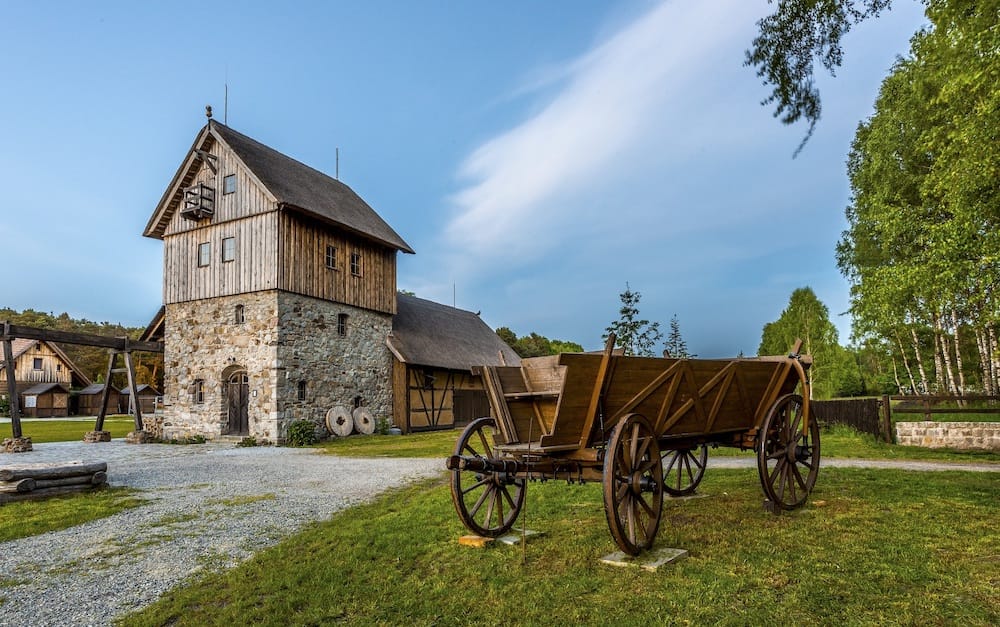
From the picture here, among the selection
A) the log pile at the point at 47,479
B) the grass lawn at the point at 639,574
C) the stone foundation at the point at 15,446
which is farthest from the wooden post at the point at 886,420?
the stone foundation at the point at 15,446

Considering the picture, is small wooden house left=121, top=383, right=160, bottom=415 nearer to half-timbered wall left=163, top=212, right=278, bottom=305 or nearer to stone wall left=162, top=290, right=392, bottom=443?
half-timbered wall left=163, top=212, right=278, bottom=305

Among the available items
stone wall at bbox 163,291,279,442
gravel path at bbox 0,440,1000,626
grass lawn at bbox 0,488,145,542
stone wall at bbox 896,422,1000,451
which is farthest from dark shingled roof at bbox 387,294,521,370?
grass lawn at bbox 0,488,145,542

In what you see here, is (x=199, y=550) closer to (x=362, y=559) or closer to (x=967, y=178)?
(x=362, y=559)

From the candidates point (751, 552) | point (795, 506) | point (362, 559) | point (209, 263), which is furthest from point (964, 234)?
point (209, 263)

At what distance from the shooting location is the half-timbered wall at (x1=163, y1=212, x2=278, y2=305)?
1933 cm

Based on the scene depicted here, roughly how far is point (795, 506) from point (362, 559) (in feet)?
15.4

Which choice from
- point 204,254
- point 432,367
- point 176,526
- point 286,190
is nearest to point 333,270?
point 286,190

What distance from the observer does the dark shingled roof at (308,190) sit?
784 inches

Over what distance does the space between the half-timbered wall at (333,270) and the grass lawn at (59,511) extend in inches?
424

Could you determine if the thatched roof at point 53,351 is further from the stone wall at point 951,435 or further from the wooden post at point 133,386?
the stone wall at point 951,435

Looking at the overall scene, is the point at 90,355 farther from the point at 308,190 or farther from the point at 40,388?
the point at 308,190

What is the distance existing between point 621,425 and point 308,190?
64.5 ft

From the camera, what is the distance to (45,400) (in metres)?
44.2

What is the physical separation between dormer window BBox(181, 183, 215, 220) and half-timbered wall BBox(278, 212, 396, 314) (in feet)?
11.3
